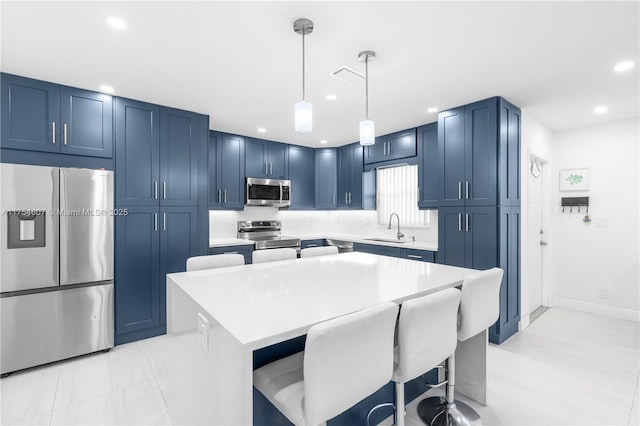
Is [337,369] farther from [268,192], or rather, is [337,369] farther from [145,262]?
[268,192]

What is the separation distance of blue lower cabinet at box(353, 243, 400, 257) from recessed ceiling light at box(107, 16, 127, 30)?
3.53 m

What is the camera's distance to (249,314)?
4.08ft

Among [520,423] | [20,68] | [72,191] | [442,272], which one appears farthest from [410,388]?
[20,68]

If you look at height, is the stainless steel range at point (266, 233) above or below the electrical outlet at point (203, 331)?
above

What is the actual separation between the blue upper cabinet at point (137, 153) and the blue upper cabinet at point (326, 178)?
9.01 feet

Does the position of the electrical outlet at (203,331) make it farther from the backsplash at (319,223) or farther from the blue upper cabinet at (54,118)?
the backsplash at (319,223)

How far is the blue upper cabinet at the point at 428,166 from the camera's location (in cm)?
390

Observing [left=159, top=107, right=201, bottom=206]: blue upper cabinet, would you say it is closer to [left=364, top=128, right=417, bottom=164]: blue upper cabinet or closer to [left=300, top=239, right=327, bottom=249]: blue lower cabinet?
[left=300, top=239, right=327, bottom=249]: blue lower cabinet

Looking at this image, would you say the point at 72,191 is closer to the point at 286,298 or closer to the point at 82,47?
the point at 82,47

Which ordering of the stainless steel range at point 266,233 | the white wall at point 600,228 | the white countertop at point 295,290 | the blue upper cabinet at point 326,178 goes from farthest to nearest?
the blue upper cabinet at point 326,178
the stainless steel range at point 266,233
the white wall at point 600,228
the white countertop at point 295,290

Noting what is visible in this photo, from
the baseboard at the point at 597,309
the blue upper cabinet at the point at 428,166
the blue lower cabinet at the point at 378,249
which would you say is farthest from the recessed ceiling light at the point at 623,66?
the baseboard at the point at 597,309

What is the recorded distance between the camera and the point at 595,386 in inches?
91.8

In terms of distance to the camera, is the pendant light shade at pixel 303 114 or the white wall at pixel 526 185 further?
the white wall at pixel 526 185

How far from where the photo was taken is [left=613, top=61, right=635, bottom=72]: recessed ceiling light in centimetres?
233
